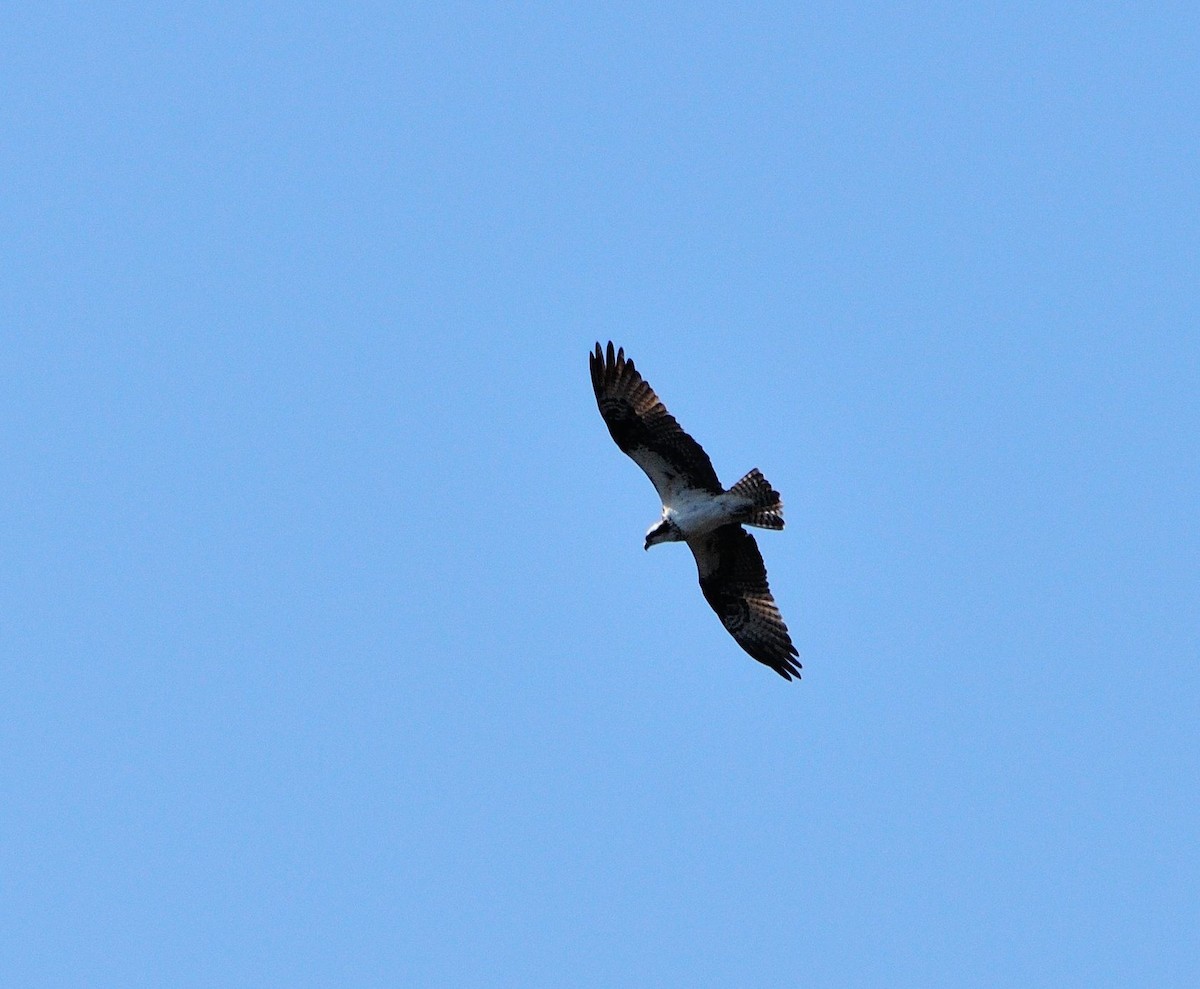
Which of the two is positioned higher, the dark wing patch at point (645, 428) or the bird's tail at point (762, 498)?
the dark wing patch at point (645, 428)

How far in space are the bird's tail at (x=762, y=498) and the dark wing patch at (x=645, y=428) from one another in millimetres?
353

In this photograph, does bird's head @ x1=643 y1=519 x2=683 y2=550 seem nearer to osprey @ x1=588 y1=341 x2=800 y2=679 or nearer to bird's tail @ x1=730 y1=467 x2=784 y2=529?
osprey @ x1=588 y1=341 x2=800 y2=679

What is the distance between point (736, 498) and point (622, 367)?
6.85 feet

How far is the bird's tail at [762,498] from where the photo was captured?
22578 mm

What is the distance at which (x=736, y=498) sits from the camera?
22609 mm

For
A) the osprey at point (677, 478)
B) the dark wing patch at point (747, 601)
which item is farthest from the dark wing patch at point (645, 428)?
the dark wing patch at point (747, 601)

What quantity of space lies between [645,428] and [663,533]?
1.31m

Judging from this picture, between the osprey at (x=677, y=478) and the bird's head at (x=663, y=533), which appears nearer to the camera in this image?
the osprey at (x=677, y=478)

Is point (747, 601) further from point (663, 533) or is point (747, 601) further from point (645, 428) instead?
point (645, 428)

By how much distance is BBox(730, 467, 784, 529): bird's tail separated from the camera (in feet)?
74.1

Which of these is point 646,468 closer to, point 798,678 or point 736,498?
point 736,498

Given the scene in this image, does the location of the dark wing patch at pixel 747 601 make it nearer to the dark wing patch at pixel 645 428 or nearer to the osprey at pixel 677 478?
the osprey at pixel 677 478

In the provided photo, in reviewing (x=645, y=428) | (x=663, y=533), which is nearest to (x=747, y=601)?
(x=663, y=533)

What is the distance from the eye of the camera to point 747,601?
23953 millimetres
